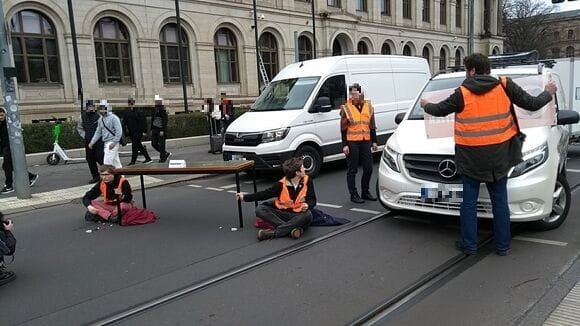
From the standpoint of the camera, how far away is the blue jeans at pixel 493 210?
16.0ft

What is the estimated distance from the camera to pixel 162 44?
25844 mm

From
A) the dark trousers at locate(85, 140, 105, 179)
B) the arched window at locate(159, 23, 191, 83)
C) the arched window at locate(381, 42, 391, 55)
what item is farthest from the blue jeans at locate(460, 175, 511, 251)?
the arched window at locate(381, 42, 391, 55)

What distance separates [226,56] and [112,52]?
Answer: 7.04 meters

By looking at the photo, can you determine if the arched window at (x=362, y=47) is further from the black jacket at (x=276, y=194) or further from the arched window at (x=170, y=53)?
the black jacket at (x=276, y=194)

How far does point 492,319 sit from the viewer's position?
3625mm

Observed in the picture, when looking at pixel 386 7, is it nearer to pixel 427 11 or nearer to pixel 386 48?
pixel 386 48

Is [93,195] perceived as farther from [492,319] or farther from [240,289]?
[492,319]

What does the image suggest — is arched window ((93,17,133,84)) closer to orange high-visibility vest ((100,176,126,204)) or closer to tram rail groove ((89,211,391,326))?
orange high-visibility vest ((100,176,126,204))

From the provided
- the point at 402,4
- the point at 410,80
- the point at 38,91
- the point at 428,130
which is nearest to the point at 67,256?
the point at 428,130

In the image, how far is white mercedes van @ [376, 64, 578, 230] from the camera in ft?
16.8

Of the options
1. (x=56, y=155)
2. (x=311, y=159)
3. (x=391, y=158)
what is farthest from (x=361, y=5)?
(x=391, y=158)

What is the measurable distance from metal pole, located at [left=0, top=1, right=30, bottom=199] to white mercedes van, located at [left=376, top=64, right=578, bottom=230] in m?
7.03

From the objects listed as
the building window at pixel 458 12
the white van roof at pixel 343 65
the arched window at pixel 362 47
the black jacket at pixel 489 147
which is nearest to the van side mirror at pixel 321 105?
the white van roof at pixel 343 65

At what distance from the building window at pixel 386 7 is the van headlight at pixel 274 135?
112 feet
